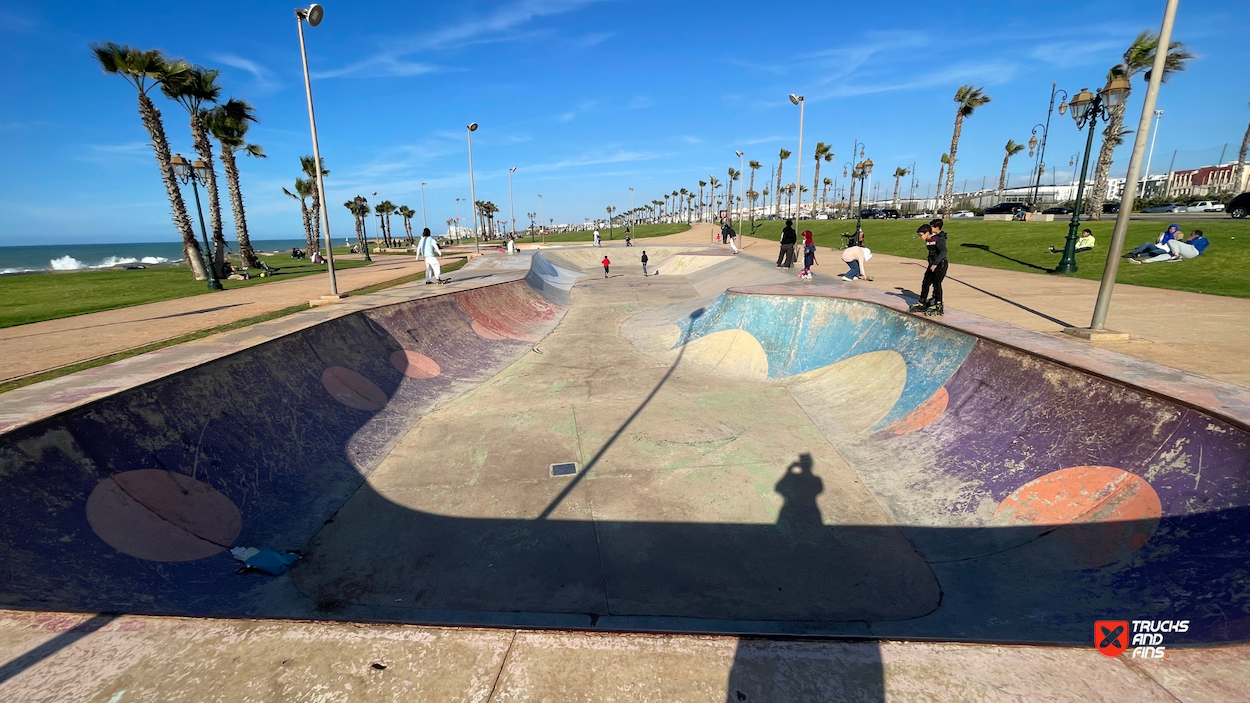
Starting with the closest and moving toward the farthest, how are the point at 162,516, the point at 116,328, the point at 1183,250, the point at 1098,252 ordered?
the point at 162,516 → the point at 116,328 → the point at 1183,250 → the point at 1098,252

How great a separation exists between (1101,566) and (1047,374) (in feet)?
9.85

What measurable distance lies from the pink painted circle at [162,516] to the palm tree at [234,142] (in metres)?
28.5

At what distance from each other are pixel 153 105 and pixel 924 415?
31.8 meters

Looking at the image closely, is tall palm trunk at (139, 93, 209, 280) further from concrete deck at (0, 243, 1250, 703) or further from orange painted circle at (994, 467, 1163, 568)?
orange painted circle at (994, 467, 1163, 568)

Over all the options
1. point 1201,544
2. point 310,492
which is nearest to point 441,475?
point 310,492

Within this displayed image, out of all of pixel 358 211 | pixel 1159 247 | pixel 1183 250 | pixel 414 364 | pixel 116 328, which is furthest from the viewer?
pixel 358 211

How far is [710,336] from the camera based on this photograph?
13641 millimetres

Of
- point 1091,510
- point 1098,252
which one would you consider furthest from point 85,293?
point 1098,252

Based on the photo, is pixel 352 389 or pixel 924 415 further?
pixel 352 389

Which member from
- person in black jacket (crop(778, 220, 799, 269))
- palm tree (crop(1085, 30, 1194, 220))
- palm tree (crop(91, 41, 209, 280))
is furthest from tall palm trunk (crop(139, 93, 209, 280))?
palm tree (crop(1085, 30, 1194, 220))

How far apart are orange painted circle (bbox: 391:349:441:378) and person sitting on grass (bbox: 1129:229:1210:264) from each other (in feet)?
70.3

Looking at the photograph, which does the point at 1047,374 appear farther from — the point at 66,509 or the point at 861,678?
the point at 66,509

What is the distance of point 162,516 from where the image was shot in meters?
5.26

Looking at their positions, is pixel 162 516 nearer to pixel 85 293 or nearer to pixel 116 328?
pixel 116 328
